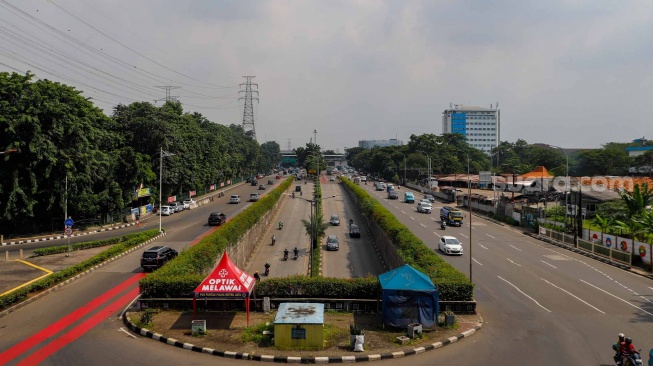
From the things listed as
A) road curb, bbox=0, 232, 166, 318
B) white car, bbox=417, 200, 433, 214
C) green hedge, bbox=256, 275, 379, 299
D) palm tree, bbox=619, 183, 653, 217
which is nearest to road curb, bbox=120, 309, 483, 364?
green hedge, bbox=256, 275, 379, 299

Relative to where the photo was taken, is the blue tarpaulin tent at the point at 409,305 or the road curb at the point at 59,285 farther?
the road curb at the point at 59,285

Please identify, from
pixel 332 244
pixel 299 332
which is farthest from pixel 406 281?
pixel 332 244

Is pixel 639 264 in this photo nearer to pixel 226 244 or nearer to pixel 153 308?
pixel 226 244

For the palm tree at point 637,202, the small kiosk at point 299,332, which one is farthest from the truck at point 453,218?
the small kiosk at point 299,332

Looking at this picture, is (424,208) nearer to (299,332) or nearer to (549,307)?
(549,307)

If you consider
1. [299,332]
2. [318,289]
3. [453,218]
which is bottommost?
[299,332]

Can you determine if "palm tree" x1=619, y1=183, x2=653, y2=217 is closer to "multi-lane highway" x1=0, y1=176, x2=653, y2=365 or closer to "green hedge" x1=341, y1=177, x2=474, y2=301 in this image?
"multi-lane highway" x1=0, y1=176, x2=653, y2=365

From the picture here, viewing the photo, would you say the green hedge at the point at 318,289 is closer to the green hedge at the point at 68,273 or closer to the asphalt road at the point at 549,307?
the asphalt road at the point at 549,307

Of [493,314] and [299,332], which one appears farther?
[493,314]
